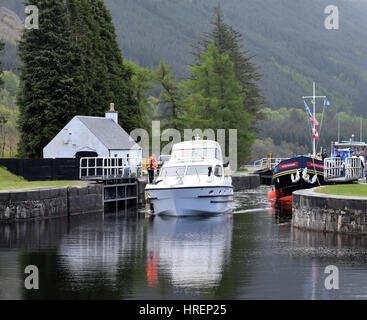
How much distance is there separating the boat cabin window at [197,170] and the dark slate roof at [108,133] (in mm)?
18001

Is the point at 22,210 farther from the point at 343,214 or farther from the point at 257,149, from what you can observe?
the point at 257,149

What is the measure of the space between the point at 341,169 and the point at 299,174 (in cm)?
396

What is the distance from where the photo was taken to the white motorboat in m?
37.8

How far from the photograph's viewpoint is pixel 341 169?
49.0 meters

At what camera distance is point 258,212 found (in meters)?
42.6

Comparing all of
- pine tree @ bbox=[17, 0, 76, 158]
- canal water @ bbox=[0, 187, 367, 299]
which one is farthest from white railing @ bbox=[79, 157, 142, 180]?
canal water @ bbox=[0, 187, 367, 299]

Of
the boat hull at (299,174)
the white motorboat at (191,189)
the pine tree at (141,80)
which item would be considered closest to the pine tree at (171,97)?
the pine tree at (141,80)

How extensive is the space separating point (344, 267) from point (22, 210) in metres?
17.6

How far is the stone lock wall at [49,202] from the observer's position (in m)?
34.2

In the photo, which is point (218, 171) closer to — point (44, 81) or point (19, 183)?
point (19, 183)

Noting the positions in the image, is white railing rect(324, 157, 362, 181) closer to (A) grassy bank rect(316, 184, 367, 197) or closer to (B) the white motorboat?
(B) the white motorboat

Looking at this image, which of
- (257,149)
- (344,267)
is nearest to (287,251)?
(344,267)

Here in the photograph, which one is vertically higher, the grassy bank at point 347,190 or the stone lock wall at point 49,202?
the grassy bank at point 347,190

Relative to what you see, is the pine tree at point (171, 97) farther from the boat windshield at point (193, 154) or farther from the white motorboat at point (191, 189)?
the white motorboat at point (191, 189)
